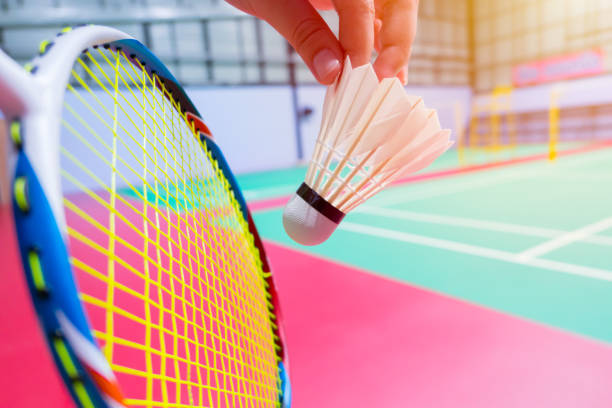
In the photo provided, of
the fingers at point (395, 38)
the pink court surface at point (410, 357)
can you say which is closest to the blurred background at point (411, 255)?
the pink court surface at point (410, 357)

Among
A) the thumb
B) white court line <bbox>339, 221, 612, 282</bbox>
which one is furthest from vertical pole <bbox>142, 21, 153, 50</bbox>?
the thumb

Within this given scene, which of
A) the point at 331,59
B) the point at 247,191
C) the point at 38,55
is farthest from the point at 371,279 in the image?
the point at 247,191

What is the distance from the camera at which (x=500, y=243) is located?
1.88 metres

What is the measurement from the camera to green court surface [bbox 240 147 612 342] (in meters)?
1.26

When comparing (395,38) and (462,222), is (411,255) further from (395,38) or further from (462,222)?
(395,38)

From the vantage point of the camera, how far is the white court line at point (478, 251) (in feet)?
4.83

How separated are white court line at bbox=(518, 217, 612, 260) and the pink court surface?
650mm

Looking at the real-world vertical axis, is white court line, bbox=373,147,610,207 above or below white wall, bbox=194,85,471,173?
below

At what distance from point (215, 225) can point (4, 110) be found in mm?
452

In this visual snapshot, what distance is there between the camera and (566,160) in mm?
5062

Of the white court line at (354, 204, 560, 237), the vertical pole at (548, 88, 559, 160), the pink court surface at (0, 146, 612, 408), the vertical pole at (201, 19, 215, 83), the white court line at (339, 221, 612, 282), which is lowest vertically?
the pink court surface at (0, 146, 612, 408)

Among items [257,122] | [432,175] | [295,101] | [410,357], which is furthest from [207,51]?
[410,357]

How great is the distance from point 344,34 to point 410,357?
0.72 metres

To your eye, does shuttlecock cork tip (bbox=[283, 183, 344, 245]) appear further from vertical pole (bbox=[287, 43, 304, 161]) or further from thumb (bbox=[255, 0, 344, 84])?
vertical pole (bbox=[287, 43, 304, 161])
